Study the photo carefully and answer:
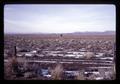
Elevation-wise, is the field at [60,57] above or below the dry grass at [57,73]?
above

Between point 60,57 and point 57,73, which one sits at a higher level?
point 60,57

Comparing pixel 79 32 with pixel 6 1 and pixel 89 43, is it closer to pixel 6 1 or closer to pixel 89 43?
pixel 89 43

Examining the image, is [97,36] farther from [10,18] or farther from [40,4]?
[10,18]

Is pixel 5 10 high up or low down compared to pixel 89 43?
up

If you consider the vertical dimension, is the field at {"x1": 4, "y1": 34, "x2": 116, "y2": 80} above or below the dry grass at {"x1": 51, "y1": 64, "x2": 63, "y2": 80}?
above
